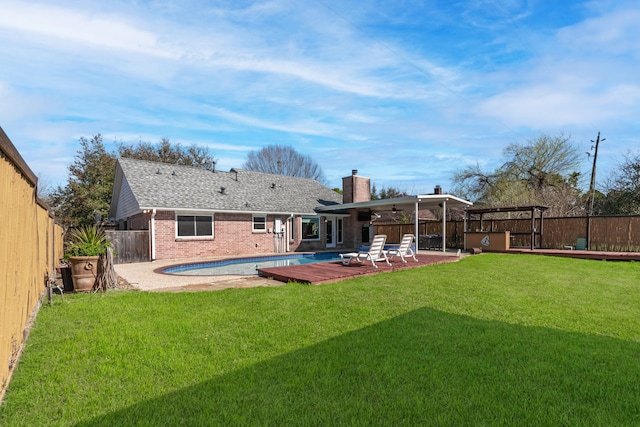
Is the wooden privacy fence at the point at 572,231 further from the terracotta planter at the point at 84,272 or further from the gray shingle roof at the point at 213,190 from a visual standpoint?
the terracotta planter at the point at 84,272

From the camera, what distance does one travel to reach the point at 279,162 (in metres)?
46.1

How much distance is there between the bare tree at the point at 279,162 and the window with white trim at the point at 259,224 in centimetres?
2666

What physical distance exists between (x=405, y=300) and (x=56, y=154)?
3365cm

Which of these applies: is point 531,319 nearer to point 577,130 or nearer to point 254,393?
point 254,393

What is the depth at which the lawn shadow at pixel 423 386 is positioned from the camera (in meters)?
2.65

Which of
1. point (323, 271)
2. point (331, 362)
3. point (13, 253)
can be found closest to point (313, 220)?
point (323, 271)

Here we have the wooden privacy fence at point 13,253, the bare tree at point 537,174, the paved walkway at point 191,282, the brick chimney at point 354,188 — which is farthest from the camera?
the bare tree at point 537,174

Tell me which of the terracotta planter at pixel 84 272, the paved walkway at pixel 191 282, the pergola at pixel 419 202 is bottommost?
the paved walkway at pixel 191 282

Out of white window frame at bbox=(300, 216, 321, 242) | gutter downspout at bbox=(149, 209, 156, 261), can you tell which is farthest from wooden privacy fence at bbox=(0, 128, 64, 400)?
white window frame at bbox=(300, 216, 321, 242)

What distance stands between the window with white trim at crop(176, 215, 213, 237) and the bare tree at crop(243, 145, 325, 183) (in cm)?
2860

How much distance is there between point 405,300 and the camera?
6.54 meters

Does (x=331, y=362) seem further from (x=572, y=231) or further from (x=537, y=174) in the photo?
(x=537, y=174)

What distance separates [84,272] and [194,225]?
32.3 ft

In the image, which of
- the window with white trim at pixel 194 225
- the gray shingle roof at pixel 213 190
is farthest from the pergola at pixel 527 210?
the window with white trim at pixel 194 225
